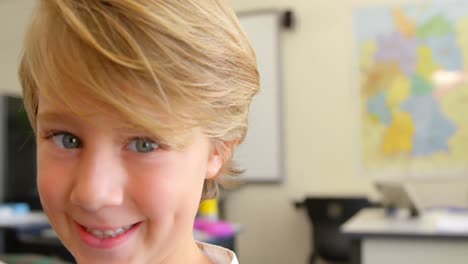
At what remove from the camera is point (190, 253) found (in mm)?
612

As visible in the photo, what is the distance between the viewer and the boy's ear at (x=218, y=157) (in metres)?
0.57

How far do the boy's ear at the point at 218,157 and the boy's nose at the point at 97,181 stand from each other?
0.40 feet

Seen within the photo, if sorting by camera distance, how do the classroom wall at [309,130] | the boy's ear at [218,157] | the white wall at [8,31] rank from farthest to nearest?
the white wall at [8,31], the classroom wall at [309,130], the boy's ear at [218,157]

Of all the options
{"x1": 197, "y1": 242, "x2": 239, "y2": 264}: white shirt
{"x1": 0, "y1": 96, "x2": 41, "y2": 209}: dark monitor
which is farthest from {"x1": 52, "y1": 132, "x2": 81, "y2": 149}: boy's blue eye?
{"x1": 0, "y1": 96, "x2": 41, "y2": 209}: dark monitor

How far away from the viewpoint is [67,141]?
0.49 meters

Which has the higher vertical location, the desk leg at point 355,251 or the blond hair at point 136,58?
the blond hair at point 136,58

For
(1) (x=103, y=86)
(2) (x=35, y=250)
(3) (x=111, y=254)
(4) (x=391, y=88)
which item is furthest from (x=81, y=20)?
(4) (x=391, y=88)

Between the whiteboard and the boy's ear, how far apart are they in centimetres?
354

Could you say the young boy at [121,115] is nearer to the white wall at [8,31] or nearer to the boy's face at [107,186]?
the boy's face at [107,186]

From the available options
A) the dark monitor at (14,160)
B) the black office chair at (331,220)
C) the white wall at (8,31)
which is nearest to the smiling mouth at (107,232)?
the black office chair at (331,220)

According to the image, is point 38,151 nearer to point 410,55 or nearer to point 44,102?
point 44,102

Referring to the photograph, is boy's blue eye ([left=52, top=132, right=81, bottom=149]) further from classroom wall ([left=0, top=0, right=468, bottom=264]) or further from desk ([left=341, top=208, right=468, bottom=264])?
classroom wall ([left=0, top=0, right=468, bottom=264])

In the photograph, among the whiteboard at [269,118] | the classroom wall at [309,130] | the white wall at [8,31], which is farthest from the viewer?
the white wall at [8,31]

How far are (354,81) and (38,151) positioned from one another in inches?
146
